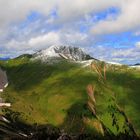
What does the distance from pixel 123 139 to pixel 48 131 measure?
489 inches

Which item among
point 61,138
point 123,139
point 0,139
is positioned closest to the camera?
point 61,138

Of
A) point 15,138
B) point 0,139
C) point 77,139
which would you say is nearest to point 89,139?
point 77,139

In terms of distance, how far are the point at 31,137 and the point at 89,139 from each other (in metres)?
5.59

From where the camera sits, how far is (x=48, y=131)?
3731cm

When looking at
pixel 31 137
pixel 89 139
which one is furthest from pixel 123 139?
pixel 31 137

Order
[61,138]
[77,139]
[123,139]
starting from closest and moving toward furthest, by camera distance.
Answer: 1. [61,138]
2. [77,139]
3. [123,139]

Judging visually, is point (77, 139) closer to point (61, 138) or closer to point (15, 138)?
point (61, 138)

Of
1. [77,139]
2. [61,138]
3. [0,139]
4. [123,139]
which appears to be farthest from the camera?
[0,139]

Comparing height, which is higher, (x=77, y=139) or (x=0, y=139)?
(x=77, y=139)

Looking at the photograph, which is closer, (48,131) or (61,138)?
(61,138)

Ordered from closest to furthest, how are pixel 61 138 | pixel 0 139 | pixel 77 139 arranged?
pixel 61 138
pixel 77 139
pixel 0 139

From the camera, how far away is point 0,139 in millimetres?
49062

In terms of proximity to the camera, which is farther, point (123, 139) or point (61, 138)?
point (123, 139)

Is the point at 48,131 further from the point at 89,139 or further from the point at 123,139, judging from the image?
the point at 123,139
